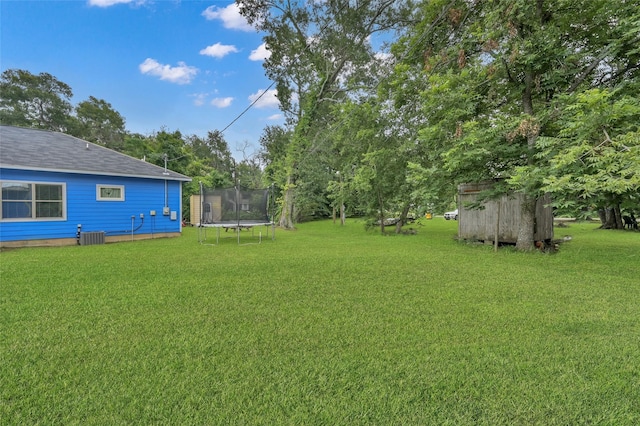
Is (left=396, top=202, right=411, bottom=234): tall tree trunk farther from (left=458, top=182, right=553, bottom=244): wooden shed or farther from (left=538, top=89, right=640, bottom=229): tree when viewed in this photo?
(left=538, top=89, right=640, bottom=229): tree

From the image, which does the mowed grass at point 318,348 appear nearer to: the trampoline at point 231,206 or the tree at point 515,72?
the tree at point 515,72

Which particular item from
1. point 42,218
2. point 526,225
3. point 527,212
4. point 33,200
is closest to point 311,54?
point 527,212

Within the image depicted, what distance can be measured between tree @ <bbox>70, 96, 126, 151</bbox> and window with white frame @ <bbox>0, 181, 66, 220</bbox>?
22.9 metres

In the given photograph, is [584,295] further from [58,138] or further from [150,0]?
[58,138]

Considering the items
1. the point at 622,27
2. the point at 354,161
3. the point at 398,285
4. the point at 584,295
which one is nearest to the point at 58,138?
the point at 354,161

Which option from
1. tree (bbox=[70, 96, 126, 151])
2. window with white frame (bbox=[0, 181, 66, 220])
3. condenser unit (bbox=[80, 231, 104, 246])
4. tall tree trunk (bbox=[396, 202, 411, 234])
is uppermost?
tree (bbox=[70, 96, 126, 151])

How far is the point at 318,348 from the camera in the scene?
7.30 ft

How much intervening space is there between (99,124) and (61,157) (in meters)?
26.2

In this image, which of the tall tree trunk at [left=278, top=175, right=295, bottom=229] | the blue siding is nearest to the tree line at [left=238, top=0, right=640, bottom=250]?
the tall tree trunk at [left=278, top=175, right=295, bottom=229]

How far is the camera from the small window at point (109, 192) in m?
8.81

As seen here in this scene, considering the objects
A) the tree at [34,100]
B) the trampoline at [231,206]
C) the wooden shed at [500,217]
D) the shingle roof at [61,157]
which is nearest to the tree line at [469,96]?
the wooden shed at [500,217]

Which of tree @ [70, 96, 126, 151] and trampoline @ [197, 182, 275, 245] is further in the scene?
tree @ [70, 96, 126, 151]

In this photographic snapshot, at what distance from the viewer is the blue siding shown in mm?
7703

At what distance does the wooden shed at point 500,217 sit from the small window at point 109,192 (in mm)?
9302
